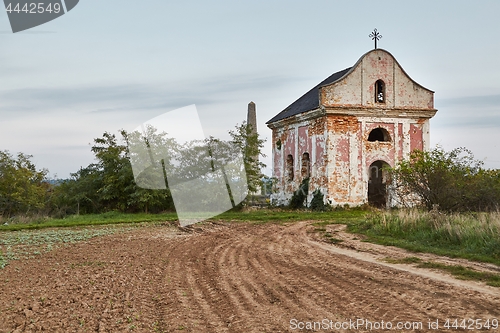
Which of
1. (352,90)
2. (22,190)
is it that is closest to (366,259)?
(352,90)

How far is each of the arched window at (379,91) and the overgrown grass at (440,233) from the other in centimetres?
1213

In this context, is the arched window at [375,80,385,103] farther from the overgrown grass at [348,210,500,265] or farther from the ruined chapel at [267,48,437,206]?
the overgrown grass at [348,210,500,265]

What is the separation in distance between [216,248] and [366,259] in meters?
4.10

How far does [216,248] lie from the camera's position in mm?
12711

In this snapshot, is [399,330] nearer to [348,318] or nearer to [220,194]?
[348,318]

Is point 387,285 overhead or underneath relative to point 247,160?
underneath

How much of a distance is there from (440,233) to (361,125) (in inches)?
574

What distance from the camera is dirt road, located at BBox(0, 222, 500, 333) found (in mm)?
6000

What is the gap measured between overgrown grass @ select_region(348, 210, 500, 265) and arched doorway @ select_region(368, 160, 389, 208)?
510 inches

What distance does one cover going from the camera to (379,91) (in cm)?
2756

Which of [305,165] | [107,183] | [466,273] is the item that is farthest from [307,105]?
[466,273]

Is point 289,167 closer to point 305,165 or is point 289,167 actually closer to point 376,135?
point 305,165

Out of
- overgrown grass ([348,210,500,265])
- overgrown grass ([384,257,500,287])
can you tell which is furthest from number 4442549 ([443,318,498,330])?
overgrown grass ([348,210,500,265])

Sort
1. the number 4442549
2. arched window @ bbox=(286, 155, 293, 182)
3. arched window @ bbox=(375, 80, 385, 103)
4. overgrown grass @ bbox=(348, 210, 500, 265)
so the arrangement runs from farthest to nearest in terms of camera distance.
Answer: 1. arched window @ bbox=(286, 155, 293, 182)
2. arched window @ bbox=(375, 80, 385, 103)
3. overgrown grass @ bbox=(348, 210, 500, 265)
4. the number 4442549
